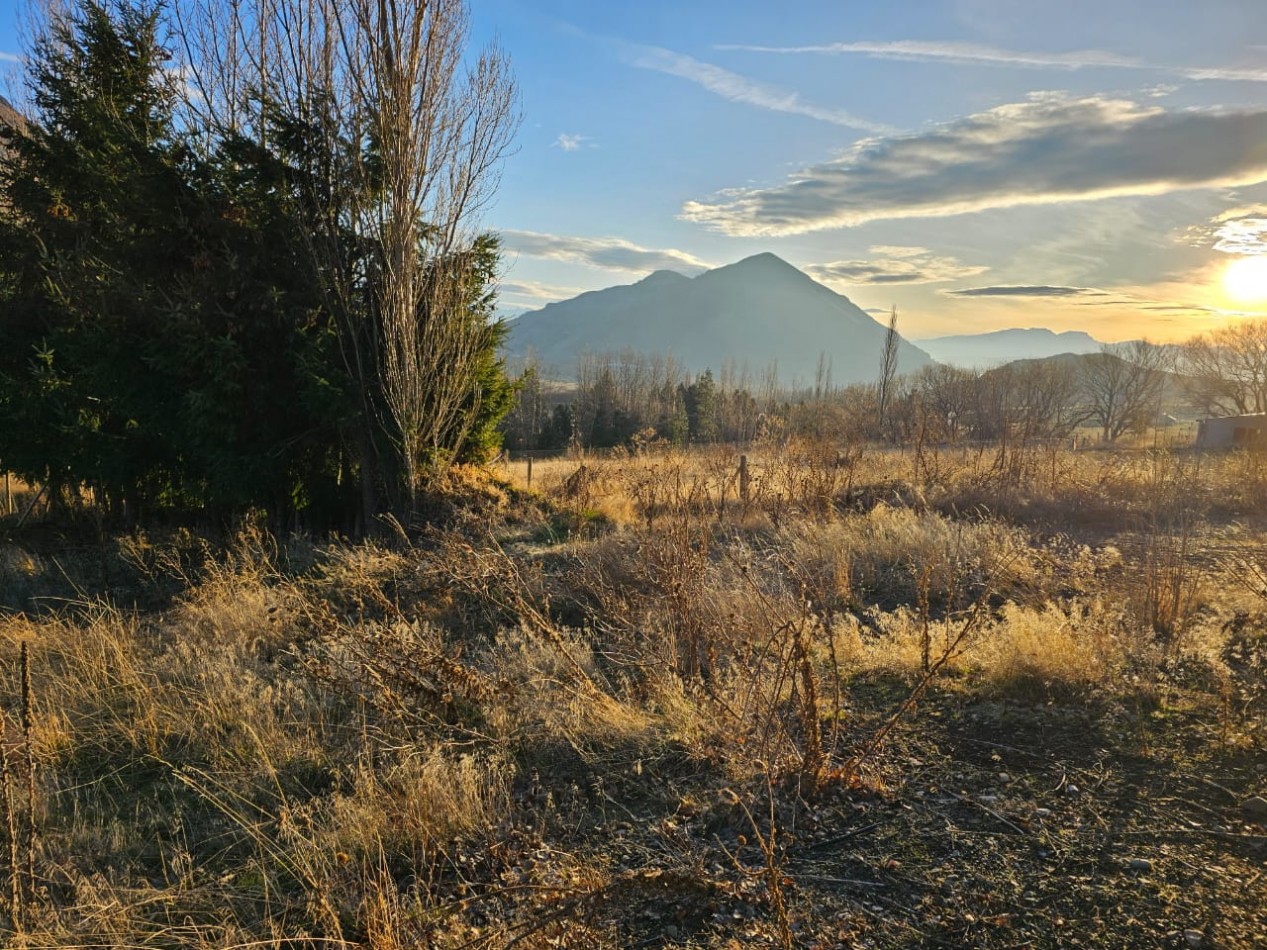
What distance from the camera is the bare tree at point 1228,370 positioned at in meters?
41.5

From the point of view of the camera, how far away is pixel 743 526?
9266mm

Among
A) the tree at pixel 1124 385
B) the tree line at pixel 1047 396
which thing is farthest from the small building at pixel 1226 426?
the tree at pixel 1124 385

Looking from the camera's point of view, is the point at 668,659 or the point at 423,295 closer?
the point at 668,659

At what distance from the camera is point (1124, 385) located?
42062 millimetres

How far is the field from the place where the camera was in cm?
247

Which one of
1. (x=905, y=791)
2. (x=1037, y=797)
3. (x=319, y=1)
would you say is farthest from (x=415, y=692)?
(x=319, y=1)

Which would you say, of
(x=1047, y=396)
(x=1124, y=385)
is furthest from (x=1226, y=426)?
(x=1124, y=385)

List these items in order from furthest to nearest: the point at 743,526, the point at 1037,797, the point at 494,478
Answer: the point at 494,478 < the point at 743,526 < the point at 1037,797

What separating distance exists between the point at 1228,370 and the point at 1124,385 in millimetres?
7155

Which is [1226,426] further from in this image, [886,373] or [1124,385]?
[886,373]

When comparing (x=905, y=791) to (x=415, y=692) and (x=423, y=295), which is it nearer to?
(x=415, y=692)

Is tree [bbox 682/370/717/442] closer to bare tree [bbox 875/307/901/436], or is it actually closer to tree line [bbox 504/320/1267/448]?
tree line [bbox 504/320/1267/448]

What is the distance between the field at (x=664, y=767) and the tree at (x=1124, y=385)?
39.5 m

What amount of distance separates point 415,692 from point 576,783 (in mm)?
1084
